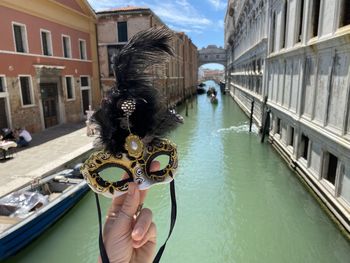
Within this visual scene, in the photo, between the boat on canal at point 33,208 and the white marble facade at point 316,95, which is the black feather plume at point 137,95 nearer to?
the boat on canal at point 33,208

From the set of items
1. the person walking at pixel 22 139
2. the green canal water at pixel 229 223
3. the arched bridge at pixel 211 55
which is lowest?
the green canal water at pixel 229 223

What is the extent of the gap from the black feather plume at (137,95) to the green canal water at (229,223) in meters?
4.32

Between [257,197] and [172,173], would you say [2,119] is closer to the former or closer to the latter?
[257,197]

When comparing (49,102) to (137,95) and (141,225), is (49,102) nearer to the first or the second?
(137,95)

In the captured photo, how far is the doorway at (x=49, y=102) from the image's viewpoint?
14.0 metres

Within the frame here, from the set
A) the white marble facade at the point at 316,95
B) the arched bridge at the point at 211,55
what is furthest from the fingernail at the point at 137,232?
the arched bridge at the point at 211,55

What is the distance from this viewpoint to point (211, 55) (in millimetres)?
73062

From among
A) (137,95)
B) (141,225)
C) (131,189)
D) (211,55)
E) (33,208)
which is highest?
(211,55)

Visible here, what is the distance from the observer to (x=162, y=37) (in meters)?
1.67

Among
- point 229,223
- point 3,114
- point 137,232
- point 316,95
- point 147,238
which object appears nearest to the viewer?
point 137,232

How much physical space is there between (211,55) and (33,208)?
7195 cm

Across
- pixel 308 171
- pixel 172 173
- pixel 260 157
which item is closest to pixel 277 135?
pixel 260 157

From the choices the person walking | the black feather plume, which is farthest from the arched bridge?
the black feather plume

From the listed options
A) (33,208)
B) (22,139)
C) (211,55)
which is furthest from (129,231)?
(211,55)
